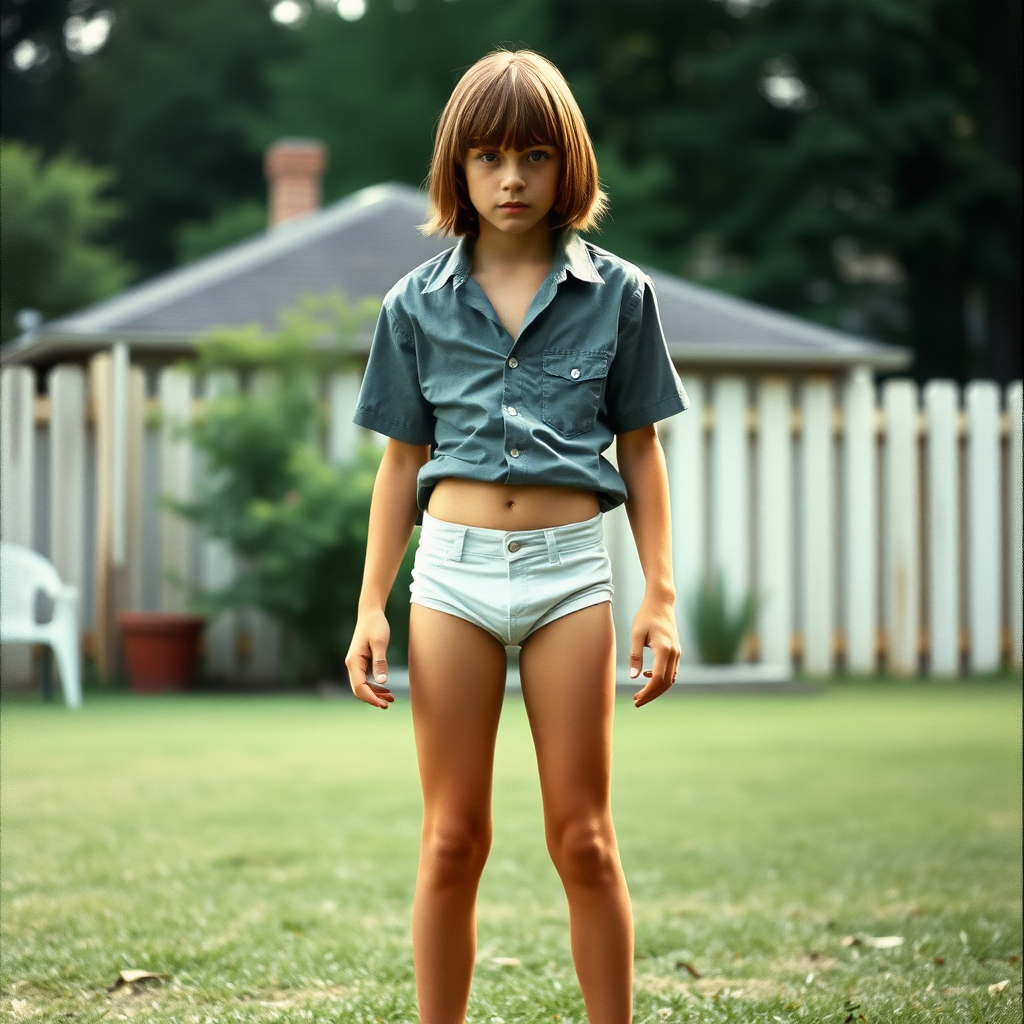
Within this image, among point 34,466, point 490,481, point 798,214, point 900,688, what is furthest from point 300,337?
point 798,214

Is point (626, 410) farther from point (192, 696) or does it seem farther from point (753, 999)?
point (192, 696)

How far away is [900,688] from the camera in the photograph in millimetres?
8633

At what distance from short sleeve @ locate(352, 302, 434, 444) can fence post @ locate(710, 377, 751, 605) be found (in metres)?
7.16

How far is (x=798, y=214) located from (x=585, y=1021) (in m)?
18.2

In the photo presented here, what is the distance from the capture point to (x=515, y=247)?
2.38 metres

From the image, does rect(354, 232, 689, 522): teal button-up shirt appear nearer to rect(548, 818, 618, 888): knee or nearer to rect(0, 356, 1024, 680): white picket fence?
rect(548, 818, 618, 888): knee

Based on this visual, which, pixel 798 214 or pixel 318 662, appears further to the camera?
pixel 798 214

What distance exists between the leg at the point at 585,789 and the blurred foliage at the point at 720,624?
22.6 ft

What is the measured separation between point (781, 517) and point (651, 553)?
729 centimetres

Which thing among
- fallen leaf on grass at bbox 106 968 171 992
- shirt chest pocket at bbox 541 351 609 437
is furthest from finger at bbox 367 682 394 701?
fallen leaf on grass at bbox 106 968 171 992

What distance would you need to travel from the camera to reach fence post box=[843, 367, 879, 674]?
942 centimetres

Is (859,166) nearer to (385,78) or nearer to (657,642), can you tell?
(385,78)

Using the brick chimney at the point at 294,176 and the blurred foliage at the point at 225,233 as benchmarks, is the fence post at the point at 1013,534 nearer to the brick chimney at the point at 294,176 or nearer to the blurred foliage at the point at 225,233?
the brick chimney at the point at 294,176

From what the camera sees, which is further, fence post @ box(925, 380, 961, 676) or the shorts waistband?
fence post @ box(925, 380, 961, 676)
